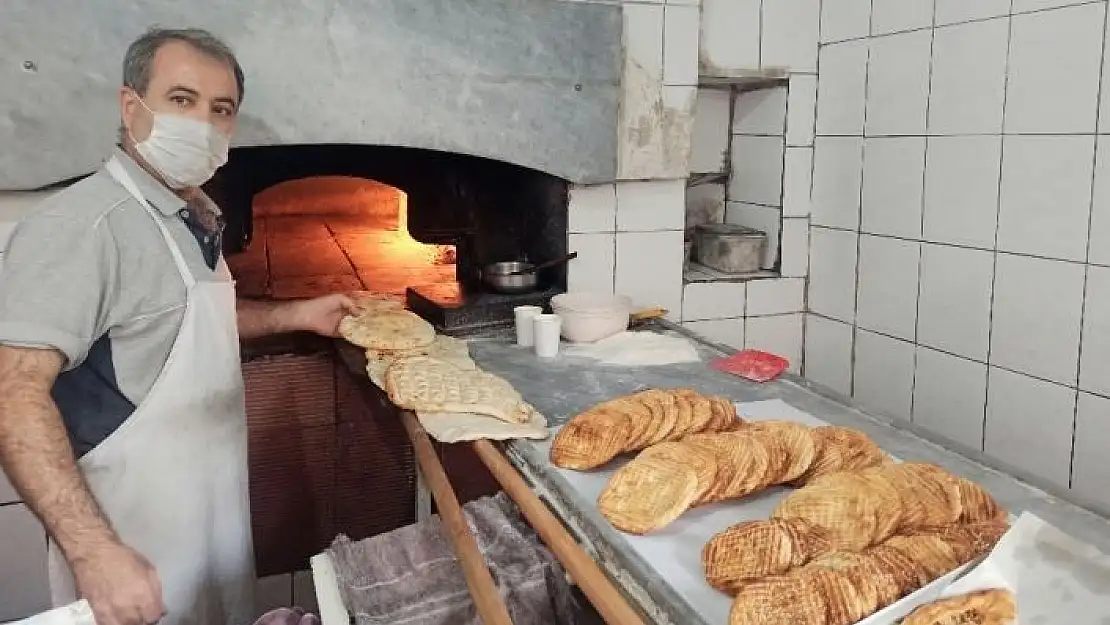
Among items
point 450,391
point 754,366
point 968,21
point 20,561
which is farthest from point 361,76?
point 968,21

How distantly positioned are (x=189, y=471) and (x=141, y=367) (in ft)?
0.72

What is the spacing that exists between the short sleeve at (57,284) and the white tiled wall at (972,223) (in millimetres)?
1342

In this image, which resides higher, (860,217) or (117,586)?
(860,217)

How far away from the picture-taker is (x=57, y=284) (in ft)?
4.46

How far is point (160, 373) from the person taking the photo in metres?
1.57

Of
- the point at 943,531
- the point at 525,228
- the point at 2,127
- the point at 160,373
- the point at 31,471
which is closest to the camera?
the point at 943,531

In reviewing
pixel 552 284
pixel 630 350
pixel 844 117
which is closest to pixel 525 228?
pixel 552 284

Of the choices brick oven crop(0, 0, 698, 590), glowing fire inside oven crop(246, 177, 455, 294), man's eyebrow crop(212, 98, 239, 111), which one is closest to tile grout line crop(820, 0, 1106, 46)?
brick oven crop(0, 0, 698, 590)

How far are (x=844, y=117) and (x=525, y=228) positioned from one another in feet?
3.23

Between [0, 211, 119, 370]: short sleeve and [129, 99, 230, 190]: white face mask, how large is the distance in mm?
169

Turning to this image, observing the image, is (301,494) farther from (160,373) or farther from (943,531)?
(943,531)

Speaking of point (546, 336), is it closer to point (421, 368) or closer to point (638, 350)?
point (638, 350)

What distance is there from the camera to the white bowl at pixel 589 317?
2193mm

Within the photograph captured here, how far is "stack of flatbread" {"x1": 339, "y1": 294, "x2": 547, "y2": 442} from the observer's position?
1.57 meters
